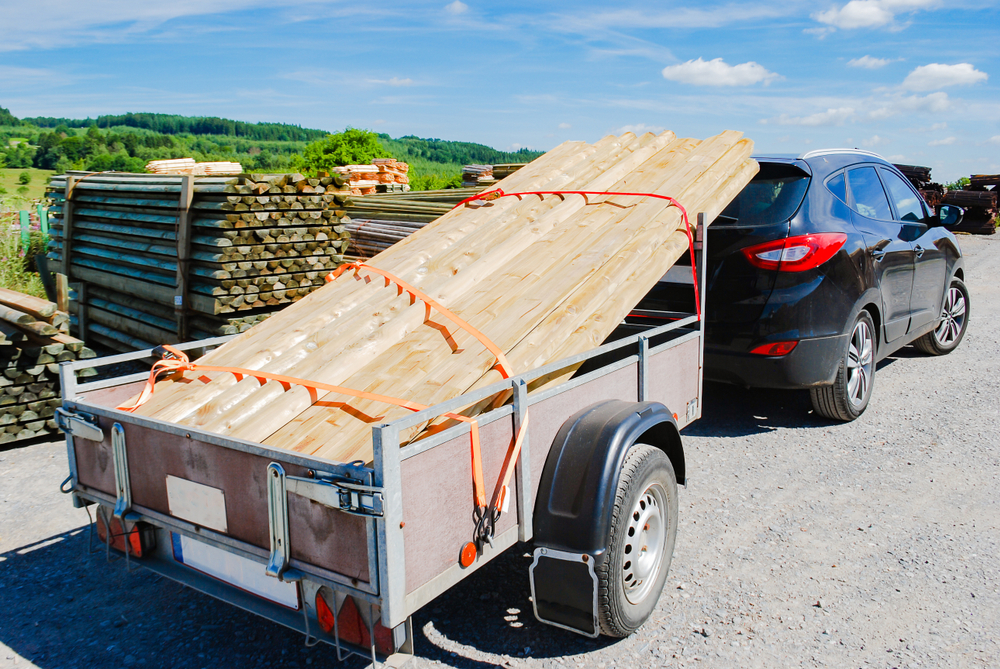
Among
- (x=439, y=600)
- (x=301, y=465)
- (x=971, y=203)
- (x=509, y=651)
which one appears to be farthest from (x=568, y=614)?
(x=971, y=203)

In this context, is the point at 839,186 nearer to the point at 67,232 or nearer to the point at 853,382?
the point at 853,382

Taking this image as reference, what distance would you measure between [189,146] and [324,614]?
76.7 m

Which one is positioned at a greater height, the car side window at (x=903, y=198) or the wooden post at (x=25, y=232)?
the car side window at (x=903, y=198)

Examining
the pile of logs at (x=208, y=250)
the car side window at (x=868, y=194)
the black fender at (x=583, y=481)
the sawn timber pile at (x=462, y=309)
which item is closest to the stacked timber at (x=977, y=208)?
the car side window at (x=868, y=194)

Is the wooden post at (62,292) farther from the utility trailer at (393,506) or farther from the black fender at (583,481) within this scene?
the black fender at (583,481)

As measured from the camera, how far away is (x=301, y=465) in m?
2.24

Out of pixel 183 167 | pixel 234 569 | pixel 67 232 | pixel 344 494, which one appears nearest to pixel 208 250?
pixel 67 232

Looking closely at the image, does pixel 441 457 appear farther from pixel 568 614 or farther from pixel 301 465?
pixel 568 614

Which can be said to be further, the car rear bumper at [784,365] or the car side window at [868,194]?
the car side window at [868,194]

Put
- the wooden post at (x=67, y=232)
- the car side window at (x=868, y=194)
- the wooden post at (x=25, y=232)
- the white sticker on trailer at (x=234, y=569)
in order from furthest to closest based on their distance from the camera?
the wooden post at (x=25, y=232)
the wooden post at (x=67, y=232)
the car side window at (x=868, y=194)
the white sticker on trailer at (x=234, y=569)

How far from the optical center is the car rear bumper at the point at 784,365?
509 cm

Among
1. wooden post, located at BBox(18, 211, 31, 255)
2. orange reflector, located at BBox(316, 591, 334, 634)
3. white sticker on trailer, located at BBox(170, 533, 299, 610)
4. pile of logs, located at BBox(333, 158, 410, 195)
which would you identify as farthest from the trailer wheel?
pile of logs, located at BBox(333, 158, 410, 195)

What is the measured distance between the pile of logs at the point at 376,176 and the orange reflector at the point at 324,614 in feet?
71.2

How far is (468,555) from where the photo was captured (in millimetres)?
2492
